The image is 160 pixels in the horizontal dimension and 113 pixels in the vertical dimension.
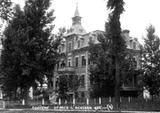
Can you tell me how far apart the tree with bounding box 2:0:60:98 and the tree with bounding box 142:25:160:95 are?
11.8m

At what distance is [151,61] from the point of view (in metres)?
36.5

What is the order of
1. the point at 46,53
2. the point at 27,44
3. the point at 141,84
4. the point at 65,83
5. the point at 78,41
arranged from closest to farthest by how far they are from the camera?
the point at 27,44
the point at 46,53
the point at 141,84
the point at 65,83
the point at 78,41

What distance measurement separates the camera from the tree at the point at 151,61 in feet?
117

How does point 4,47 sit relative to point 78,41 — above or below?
below

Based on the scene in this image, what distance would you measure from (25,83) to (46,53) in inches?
179

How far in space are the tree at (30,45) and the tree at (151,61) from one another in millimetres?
11818

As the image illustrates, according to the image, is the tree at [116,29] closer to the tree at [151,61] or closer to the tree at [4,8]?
the tree at [4,8]

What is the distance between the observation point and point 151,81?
3597cm

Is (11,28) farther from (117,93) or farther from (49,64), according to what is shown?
(117,93)

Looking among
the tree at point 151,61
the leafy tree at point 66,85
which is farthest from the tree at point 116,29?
the leafy tree at point 66,85

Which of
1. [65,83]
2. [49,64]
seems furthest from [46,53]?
[65,83]

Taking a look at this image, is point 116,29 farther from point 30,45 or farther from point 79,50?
point 79,50

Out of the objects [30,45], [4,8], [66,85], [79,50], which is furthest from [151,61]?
[4,8]

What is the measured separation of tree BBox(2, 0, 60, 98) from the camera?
32.0 metres
